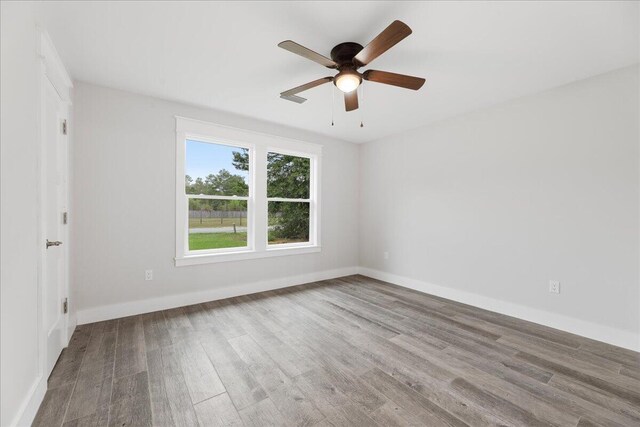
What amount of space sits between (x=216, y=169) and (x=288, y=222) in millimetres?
1459

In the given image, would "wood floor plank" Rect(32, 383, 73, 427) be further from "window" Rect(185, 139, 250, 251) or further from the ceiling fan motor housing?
the ceiling fan motor housing

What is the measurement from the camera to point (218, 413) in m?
1.63

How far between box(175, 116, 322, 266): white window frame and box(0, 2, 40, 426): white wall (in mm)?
1749

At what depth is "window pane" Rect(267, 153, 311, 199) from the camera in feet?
14.4

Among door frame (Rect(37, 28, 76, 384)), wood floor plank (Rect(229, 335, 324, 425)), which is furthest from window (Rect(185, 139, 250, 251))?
wood floor plank (Rect(229, 335, 324, 425))

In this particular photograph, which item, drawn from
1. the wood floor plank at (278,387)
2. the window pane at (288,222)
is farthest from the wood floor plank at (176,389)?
the window pane at (288,222)

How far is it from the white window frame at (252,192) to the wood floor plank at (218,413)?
81.1 inches

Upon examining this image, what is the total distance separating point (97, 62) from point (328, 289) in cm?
379

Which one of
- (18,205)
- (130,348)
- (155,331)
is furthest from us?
(155,331)

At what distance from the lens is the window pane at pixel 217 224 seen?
11.9 ft

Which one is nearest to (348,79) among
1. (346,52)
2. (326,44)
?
(346,52)

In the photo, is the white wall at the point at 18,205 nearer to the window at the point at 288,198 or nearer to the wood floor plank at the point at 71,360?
the wood floor plank at the point at 71,360

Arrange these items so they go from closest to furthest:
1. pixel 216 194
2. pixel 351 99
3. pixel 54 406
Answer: pixel 54 406
pixel 351 99
pixel 216 194

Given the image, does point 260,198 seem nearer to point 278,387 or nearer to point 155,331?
point 155,331
